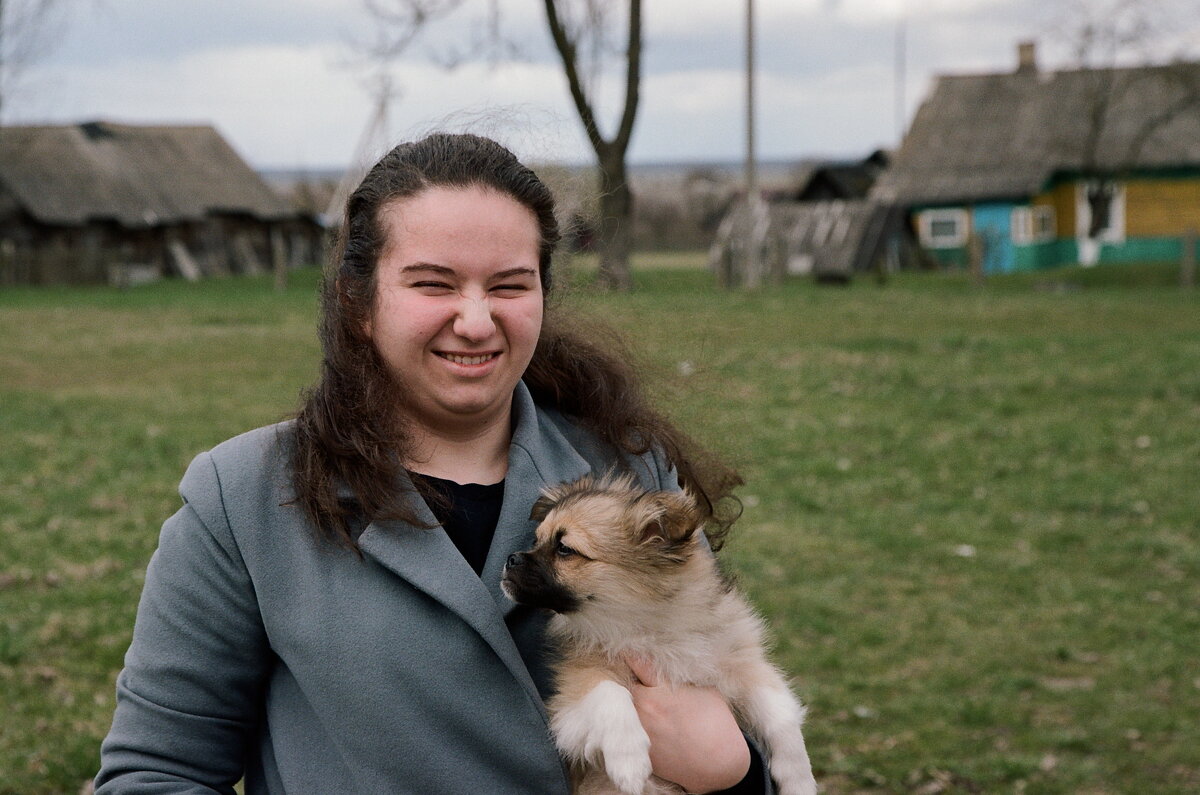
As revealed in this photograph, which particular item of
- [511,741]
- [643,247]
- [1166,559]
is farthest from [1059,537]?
[643,247]

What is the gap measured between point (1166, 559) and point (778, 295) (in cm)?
1589

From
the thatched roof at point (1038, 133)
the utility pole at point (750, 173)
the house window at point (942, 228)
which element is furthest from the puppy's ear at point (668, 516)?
the house window at point (942, 228)

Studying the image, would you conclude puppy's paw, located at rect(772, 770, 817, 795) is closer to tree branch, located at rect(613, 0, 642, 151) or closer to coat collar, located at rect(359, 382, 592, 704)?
coat collar, located at rect(359, 382, 592, 704)

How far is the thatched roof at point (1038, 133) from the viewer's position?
3850 centimetres

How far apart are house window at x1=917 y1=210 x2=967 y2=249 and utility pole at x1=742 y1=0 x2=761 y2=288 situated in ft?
47.2

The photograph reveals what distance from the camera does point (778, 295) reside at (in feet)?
76.8

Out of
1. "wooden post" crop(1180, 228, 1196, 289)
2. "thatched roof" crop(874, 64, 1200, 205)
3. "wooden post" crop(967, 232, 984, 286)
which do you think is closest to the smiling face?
"wooden post" crop(1180, 228, 1196, 289)

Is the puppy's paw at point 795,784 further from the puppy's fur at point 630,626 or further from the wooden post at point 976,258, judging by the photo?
the wooden post at point 976,258

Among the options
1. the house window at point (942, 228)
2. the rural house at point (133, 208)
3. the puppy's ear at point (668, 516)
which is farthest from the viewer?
the house window at point (942, 228)

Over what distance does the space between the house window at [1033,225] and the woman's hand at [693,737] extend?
1534 inches

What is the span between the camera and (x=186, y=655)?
2281mm

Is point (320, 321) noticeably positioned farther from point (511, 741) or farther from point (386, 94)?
point (386, 94)

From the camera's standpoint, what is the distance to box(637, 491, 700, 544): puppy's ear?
2.79 m

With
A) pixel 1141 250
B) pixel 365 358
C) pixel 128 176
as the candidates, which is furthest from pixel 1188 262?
pixel 128 176
